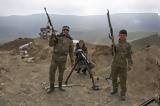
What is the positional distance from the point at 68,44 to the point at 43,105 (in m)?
2.13

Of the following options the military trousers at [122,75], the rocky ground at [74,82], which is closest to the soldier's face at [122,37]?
the military trousers at [122,75]

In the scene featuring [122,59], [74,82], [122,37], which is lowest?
[74,82]

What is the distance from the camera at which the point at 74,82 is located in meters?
14.1

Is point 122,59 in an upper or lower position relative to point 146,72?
upper

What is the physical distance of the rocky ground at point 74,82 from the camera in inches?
475

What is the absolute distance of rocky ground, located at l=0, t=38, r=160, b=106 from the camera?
12070 millimetres

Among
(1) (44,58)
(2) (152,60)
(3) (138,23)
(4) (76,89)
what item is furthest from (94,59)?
(3) (138,23)

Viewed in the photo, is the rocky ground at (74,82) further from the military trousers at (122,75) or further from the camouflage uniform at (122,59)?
the camouflage uniform at (122,59)

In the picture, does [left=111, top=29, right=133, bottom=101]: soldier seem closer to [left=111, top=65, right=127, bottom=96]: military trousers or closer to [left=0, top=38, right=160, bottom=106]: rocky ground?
[left=111, top=65, right=127, bottom=96]: military trousers

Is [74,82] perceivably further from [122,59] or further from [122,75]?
[122,59]

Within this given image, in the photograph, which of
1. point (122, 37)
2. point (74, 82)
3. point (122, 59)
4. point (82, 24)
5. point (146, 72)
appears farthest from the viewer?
point (82, 24)

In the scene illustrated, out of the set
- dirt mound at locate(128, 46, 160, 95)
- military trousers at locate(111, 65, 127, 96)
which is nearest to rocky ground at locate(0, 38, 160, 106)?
dirt mound at locate(128, 46, 160, 95)

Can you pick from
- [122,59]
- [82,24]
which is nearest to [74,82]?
[122,59]

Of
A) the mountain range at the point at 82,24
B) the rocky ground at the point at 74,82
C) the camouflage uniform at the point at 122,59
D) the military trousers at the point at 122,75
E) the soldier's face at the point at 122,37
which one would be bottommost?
the mountain range at the point at 82,24
